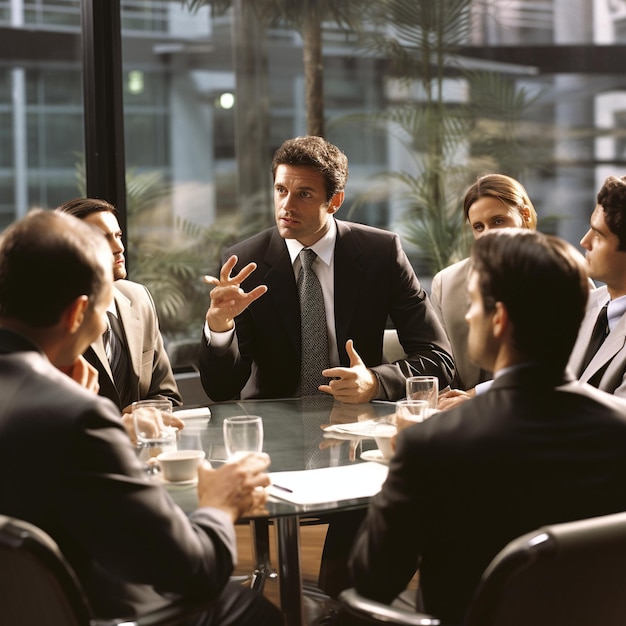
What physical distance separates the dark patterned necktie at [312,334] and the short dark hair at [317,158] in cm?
33

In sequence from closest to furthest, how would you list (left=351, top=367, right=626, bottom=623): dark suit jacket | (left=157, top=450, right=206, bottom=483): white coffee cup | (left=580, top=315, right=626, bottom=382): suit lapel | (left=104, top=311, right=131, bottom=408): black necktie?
(left=351, top=367, right=626, bottom=623): dark suit jacket, (left=157, top=450, right=206, bottom=483): white coffee cup, (left=580, top=315, right=626, bottom=382): suit lapel, (left=104, top=311, right=131, bottom=408): black necktie

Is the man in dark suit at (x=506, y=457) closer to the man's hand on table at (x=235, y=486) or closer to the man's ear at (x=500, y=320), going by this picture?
the man's ear at (x=500, y=320)

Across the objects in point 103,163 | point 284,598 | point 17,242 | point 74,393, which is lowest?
point 284,598

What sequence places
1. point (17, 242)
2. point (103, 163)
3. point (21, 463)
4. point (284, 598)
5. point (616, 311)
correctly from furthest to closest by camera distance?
point (103, 163) → point (616, 311) → point (284, 598) → point (17, 242) → point (21, 463)

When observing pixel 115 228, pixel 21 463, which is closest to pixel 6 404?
pixel 21 463

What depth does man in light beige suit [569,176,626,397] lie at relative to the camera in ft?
8.65

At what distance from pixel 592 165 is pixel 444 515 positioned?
13.7ft

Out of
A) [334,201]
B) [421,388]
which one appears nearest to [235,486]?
[421,388]

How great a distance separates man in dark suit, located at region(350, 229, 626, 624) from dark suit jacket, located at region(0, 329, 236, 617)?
333mm

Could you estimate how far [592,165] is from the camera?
5359 mm

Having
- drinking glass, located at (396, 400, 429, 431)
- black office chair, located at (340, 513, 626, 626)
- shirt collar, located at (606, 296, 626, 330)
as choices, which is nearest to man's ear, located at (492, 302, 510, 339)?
black office chair, located at (340, 513, 626, 626)

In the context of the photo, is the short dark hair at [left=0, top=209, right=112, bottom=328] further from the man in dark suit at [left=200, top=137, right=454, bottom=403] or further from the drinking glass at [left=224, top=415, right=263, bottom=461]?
the man in dark suit at [left=200, top=137, right=454, bottom=403]

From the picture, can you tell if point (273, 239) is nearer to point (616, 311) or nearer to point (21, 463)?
point (616, 311)

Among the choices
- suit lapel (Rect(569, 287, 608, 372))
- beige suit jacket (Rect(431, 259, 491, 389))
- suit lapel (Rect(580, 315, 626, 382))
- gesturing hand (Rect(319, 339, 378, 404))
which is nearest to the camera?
suit lapel (Rect(580, 315, 626, 382))
